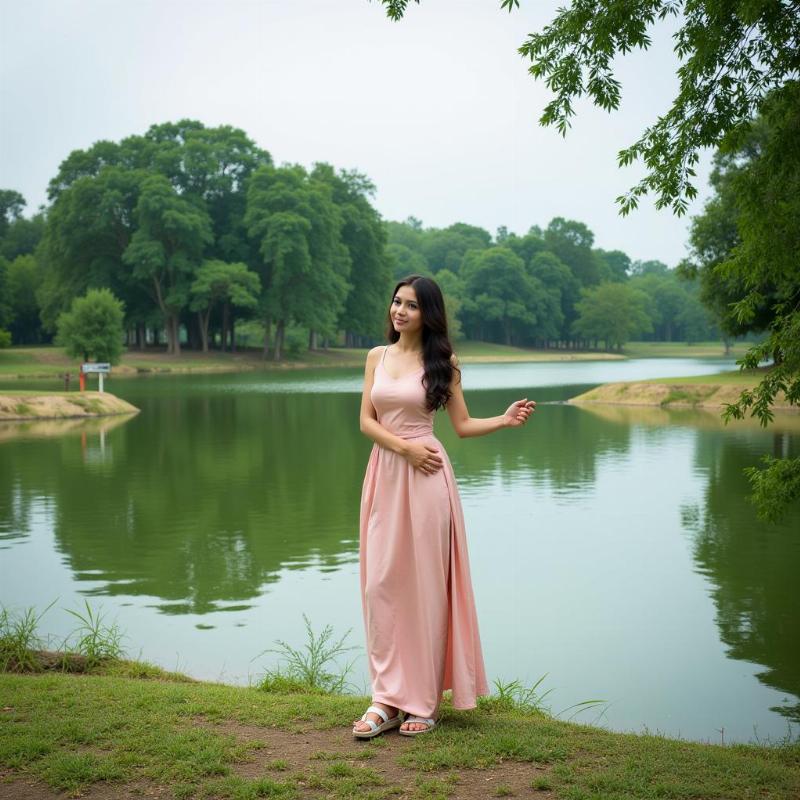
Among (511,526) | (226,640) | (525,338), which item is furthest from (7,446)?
(525,338)

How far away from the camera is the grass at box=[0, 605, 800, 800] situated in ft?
13.5

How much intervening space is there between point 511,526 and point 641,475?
5.50m

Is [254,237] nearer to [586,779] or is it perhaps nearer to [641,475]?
[641,475]

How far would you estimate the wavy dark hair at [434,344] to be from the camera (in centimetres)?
493

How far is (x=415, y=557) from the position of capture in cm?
482

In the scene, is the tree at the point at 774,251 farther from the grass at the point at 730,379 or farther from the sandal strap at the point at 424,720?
the grass at the point at 730,379

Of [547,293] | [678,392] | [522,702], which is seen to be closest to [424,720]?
[522,702]

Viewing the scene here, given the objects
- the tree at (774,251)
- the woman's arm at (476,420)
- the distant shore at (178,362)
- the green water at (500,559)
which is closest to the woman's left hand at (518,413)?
the woman's arm at (476,420)

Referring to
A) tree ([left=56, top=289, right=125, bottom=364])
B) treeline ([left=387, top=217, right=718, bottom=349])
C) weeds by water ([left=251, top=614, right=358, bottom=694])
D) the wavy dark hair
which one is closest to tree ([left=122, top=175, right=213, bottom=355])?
tree ([left=56, top=289, right=125, bottom=364])

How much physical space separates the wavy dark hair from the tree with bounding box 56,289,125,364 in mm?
44601

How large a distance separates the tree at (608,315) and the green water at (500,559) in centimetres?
8966

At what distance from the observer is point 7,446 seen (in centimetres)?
2241

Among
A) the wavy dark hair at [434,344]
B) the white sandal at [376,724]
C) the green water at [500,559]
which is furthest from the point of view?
the green water at [500,559]

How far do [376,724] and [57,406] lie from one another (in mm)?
27076
